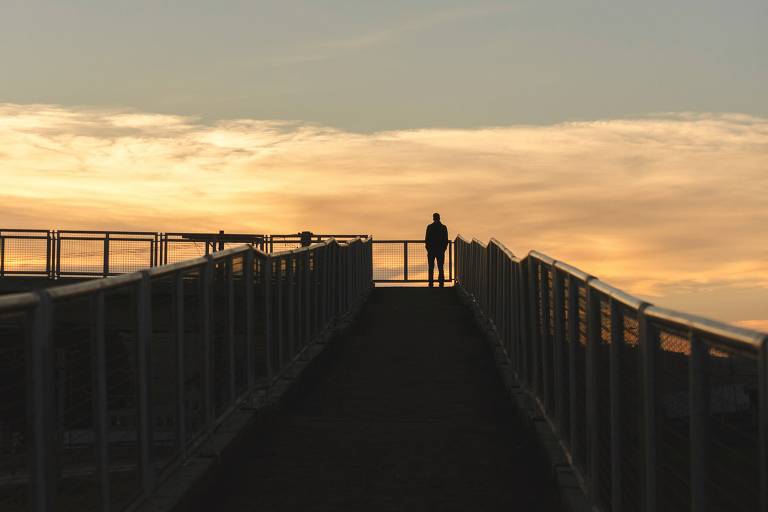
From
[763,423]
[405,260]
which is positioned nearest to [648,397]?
[763,423]

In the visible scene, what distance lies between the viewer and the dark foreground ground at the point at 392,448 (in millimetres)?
8031

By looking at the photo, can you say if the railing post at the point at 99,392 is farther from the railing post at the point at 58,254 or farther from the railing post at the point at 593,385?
the railing post at the point at 58,254

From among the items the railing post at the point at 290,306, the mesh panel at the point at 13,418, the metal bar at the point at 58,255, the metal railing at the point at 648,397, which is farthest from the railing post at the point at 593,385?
the metal bar at the point at 58,255

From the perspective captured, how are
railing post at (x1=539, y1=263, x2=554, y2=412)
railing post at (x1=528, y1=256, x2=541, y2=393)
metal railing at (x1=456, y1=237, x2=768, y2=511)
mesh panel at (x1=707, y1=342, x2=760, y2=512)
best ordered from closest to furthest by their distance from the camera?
mesh panel at (x1=707, y1=342, x2=760, y2=512) → metal railing at (x1=456, y1=237, x2=768, y2=511) → railing post at (x1=539, y1=263, x2=554, y2=412) → railing post at (x1=528, y1=256, x2=541, y2=393)

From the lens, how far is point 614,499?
621 cm

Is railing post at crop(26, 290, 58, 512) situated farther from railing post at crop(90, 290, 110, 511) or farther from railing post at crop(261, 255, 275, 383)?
railing post at crop(261, 255, 275, 383)

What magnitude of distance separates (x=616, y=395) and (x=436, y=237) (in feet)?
88.6

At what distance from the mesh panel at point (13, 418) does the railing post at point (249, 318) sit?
17.3 ft

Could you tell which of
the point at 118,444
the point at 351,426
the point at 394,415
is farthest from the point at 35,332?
the point at 394,415

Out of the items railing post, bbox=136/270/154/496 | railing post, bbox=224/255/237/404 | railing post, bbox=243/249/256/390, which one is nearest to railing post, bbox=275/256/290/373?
Answer: railing post, bbox=243/249/256/390

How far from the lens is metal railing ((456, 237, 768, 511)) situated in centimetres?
371

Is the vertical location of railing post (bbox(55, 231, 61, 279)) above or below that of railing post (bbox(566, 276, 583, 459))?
above

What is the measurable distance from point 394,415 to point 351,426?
1033 mm

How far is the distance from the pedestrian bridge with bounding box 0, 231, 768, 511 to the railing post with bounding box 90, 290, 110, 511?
0.01 metres
